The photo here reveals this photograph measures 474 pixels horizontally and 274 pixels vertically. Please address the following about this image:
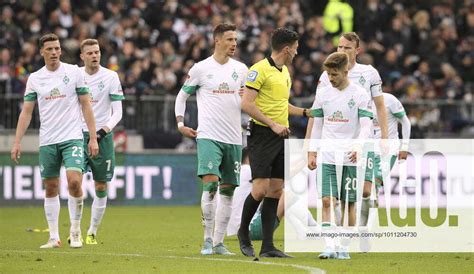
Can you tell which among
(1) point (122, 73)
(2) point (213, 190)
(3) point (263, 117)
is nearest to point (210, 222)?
(2) point (213, 190)

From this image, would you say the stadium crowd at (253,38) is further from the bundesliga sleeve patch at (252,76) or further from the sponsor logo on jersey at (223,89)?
the bundesliga sleeve patch at (252,76)

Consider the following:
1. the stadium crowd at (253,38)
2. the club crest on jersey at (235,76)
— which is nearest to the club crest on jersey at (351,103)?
the club crest on jersey at (235,76)

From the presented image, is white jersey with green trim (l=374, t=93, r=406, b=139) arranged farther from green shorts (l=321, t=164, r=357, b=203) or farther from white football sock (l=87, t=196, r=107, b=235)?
white football sock (l=87, t=196, r=107, b=235)

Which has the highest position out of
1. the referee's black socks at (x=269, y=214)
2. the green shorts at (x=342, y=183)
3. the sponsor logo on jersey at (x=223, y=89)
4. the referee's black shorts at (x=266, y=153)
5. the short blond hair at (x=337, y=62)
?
the short blond hair at (x=337, y=62)

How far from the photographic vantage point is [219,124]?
46.5ft

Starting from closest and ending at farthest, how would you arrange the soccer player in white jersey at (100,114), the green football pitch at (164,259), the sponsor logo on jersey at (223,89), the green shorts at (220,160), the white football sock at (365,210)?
1. the green football pitch at (164,259)
2. the green shorts at (220,160)
3. the sponsor logo on jersey at (223,89)
4. the white football sock at (365,210)
5. the soccer player in white jersey at (100,114)

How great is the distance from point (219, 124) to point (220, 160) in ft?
1.39

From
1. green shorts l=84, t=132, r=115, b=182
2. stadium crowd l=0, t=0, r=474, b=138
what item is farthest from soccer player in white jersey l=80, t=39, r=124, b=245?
stadium crowd l=0, t=0, r=474, b=138

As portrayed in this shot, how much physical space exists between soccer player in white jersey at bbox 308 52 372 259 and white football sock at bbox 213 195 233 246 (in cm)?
133

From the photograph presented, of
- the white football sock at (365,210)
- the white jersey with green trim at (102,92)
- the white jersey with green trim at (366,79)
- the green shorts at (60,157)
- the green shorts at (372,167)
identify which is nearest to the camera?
the green shorts at (372,167)

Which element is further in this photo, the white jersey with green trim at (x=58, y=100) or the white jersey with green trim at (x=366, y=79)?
the white jersey with green trim at (x=58, y=100)

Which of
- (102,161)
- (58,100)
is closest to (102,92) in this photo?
(102,161)

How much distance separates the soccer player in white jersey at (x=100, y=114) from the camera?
16156 mm

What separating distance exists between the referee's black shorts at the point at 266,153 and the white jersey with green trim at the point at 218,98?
52 cm
